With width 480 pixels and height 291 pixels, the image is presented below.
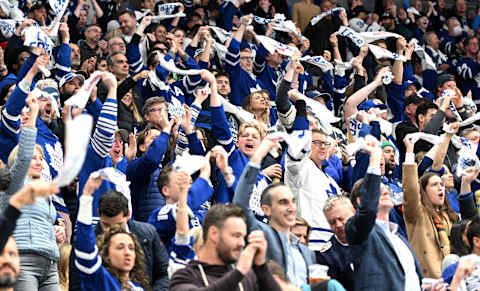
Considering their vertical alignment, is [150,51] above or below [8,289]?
above

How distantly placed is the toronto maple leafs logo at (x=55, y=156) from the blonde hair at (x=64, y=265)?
100 centimetres

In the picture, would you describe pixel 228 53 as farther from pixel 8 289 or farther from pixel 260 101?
pixel 8 289

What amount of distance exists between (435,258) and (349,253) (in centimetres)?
119

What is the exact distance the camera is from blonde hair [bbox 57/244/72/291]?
581 centimetres

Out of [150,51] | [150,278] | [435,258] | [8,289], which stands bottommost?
[435,258]

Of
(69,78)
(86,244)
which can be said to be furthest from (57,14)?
(86,244)

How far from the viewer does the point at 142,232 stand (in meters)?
5.54

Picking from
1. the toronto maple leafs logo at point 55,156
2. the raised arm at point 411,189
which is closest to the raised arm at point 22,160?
the toronto maple leafs logo at point 55,156

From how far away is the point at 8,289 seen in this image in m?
4.27

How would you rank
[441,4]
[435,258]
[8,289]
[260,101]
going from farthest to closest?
1. [441,4]
2. [260,101]
3. [435,258]
4. [8,289]

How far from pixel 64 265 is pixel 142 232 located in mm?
643

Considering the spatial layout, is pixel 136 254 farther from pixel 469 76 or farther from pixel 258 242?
pixel 469 76

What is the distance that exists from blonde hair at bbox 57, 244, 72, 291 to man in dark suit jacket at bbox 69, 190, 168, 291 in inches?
13.7

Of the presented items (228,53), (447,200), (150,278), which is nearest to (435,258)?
(447,200)
